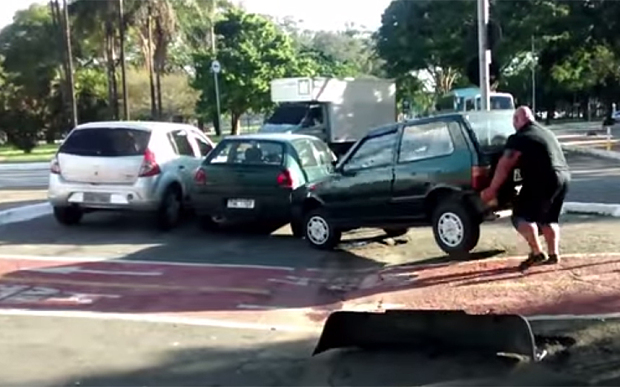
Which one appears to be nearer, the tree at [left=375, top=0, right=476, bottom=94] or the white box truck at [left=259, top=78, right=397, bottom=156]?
the white box truck at [left=259, top=78, right=397, bottom=156]

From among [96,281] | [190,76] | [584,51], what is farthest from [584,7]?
[190,76]

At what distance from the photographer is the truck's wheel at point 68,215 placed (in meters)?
15.4

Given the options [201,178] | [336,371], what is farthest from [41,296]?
[201,178]

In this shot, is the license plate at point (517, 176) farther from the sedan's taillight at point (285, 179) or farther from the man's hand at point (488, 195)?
the sedan's taillight at point (285, 179)

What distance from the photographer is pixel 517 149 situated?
33.4ft

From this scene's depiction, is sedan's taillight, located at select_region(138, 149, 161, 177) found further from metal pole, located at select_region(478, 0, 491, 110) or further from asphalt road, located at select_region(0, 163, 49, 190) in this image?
asphalt road, located at select_region(0, 163, 49, 190)

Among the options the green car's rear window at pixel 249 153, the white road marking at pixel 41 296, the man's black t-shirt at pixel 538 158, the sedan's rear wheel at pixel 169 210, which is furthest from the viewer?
the sedan's rear wheel at pixel 169 210

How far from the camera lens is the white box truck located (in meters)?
30.6

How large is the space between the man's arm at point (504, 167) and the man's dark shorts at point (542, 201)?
0.27 meters

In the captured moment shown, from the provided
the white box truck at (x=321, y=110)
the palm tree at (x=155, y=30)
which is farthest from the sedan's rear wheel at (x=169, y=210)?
the palm tree at (x=155, y=30)

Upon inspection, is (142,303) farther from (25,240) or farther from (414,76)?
(414,76)

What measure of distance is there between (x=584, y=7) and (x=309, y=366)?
1291 inches

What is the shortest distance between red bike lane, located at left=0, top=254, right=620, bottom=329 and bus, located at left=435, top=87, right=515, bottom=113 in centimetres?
1003

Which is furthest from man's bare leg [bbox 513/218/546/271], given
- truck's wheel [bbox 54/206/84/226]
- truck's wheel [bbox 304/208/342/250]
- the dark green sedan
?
truck's wheel [bbox 54/206/84/226]
